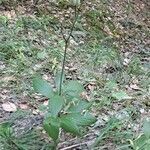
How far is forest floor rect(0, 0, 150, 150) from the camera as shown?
2.61 m

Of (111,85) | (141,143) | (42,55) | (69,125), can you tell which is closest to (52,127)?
(69,125)

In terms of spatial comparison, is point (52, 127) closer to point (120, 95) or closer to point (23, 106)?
point (23, 106)

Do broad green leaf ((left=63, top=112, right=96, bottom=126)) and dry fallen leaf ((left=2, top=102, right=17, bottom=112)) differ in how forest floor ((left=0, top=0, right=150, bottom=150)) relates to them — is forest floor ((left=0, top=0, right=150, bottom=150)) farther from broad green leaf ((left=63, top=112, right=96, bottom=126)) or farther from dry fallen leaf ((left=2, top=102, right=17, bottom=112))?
broad green leaf ((left=63, top=112, right=96, bottom=126))

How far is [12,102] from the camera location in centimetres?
295

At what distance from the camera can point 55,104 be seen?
2.09 metres

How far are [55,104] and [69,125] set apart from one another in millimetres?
130

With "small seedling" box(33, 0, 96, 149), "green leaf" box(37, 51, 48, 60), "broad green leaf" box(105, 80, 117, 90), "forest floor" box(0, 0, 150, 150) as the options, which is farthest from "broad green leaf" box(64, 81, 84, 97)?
"green leaf" box(37, 51, 48, 60)

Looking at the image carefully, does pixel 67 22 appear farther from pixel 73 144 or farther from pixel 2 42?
pixel 73 144

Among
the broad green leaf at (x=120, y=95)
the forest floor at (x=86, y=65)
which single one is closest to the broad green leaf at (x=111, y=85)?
the forest floor at (x=86, y=65)

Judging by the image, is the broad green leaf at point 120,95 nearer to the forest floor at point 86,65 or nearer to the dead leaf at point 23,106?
the forest floor at point 86,65

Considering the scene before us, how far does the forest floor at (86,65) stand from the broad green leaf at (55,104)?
0.40 metres

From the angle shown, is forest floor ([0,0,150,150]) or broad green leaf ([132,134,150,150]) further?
forest floor ([0,0,150,150])

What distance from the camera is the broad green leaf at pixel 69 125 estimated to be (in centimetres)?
204

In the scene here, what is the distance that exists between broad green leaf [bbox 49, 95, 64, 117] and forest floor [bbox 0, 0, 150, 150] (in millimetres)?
399
